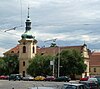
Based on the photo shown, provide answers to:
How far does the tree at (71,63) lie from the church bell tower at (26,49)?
21.5m

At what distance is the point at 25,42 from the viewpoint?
12288 centimetres

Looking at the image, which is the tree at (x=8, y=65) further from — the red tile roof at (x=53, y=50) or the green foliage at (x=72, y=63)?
the green foliage at (x=72, y=63)

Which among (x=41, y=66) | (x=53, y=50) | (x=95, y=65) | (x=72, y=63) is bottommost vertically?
(x=41, y=66)

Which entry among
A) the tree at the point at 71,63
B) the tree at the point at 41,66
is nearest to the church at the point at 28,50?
the tree at the point at 41,66

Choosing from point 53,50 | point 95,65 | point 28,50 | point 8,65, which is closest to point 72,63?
point 53,50

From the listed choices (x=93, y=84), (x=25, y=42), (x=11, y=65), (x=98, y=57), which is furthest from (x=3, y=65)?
(x=93, y=84)

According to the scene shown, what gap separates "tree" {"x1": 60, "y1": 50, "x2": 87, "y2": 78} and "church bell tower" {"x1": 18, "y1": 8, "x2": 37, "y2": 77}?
846 inches

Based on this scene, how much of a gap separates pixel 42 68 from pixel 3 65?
65.2 feet

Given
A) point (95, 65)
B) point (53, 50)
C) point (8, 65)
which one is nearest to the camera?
point (8, 65)

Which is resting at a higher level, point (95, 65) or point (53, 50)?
point (53, 50)

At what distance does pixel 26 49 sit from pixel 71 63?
25759mm

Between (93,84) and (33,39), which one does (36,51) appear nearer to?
(33,39)

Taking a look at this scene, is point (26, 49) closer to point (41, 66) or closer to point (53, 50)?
point (53, 50)

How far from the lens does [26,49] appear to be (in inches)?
4823
